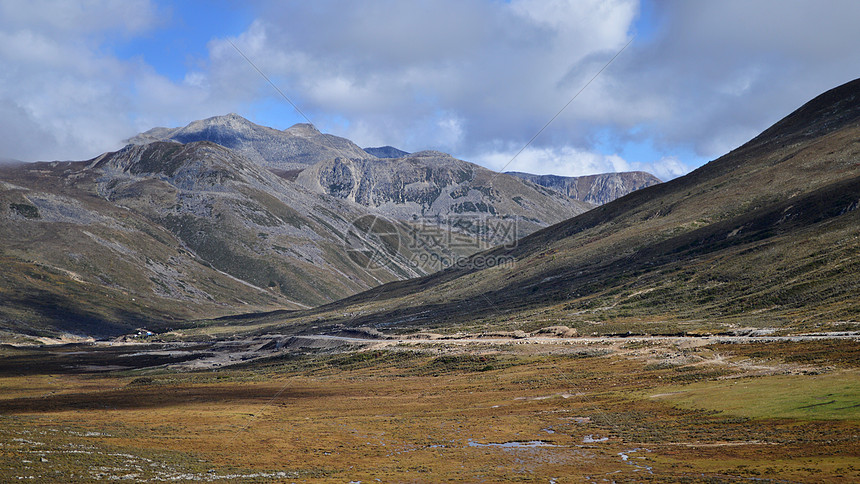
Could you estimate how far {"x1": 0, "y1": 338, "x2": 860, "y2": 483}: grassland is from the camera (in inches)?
1342

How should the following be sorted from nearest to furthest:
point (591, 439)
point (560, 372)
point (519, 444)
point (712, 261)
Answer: point (591, 439)
point (519, 444)
point (560, 372)
point (712, 261)

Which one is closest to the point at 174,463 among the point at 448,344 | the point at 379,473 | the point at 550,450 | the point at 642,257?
the point at 379,473

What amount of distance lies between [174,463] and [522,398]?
112 ft

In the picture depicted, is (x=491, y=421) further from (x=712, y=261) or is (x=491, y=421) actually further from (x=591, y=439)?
(x=712, y=261)

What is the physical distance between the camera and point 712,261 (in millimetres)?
115750

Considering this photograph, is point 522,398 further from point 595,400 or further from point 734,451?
point 734,451

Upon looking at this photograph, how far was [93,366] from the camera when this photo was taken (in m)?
117

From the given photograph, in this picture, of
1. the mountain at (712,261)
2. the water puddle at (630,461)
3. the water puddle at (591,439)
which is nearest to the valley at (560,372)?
the water puddle at (630,461)

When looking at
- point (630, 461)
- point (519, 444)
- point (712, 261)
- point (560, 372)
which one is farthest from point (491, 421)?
point (712, 261)

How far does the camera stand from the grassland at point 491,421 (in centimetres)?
3409

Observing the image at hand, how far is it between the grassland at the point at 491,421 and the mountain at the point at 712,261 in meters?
21.2

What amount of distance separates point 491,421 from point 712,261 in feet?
271

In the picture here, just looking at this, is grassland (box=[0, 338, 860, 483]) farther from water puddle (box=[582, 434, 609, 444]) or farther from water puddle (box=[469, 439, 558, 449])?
water puddle (box=[582, 434, 609, 444])

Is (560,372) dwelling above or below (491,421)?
above
